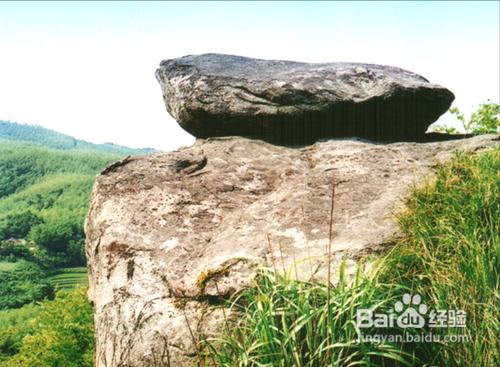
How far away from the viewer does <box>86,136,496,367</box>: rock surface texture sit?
3.87 m

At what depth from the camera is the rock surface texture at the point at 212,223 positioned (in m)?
3.87

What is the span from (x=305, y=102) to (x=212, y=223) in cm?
296

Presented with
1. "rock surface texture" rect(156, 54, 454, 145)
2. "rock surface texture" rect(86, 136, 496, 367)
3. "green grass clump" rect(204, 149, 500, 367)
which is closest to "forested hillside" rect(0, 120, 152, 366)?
"rock surface texture" rect(156, 54, 454, 145)

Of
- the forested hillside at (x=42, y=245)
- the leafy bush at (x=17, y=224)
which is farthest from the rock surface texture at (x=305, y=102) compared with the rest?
the leafy bush at (x=17, y=224)

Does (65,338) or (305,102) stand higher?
(305,102)

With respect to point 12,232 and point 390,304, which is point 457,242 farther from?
point 12,232

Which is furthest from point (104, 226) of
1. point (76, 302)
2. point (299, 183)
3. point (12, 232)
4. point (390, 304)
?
point (12, 232)

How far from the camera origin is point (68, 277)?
11250cm

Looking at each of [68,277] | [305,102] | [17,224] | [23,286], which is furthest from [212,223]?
[17,224]

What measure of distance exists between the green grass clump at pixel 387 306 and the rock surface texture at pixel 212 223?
33cm

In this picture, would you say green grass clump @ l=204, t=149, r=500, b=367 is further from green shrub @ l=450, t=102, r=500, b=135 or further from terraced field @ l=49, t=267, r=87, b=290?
terraced field @ l=49, t=267, r=87, b=290

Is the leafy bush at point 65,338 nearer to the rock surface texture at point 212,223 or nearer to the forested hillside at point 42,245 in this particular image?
the rock surface texture at point 212,223

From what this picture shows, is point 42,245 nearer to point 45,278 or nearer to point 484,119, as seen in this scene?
point 45,278

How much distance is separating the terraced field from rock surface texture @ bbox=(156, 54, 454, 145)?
105m
